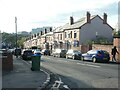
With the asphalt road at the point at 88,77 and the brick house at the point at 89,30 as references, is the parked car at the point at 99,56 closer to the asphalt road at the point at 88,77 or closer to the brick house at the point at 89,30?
the asphalt road at the point at 88,77

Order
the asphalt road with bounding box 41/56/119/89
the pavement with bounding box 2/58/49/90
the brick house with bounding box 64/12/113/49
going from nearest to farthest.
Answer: the pavement with bounding box 2/58/49/90, the asphalt road with bounding box 41/56/119/89, the brick house with bounding box 64/12/113/49

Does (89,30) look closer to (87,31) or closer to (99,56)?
(87,31)

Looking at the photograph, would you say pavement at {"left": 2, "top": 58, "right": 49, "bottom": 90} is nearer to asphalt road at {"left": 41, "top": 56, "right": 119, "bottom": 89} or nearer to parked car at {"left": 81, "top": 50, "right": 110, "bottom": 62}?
asphalt road at {"left": 41, "top": 56, "right": 119, "bottom": 89}

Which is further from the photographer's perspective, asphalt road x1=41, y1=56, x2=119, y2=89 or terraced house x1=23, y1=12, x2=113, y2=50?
terraced house x1=23, y1=12, x2=113, y2=50

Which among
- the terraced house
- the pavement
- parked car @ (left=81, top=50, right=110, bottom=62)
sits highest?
the terraced house

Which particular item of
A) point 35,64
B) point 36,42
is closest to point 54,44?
point 36,42

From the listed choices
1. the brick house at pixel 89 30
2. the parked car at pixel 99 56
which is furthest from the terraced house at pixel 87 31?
the parked car at pixel 99 56

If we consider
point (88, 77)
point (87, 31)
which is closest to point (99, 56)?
point (88, 77)

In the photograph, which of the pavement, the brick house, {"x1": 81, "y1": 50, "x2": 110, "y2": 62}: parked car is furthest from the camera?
the brick house

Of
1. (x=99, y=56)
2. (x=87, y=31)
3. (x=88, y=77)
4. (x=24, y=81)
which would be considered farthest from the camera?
(x=87, y=31)

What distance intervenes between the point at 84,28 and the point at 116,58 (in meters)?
37.3

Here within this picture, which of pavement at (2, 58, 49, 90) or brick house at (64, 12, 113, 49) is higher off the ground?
brick house at (64, 12, 113, 49)

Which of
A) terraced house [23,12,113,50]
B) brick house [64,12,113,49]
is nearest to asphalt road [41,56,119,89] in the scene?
terraced house [23,12,113,50]

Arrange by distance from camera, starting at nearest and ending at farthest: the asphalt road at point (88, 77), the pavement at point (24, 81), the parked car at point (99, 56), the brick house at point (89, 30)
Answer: the pavement at point (24, 81)
the asphalt road at point (88, 77)
the parked car at point (99, 56)
the brick house at point (89, 30)
